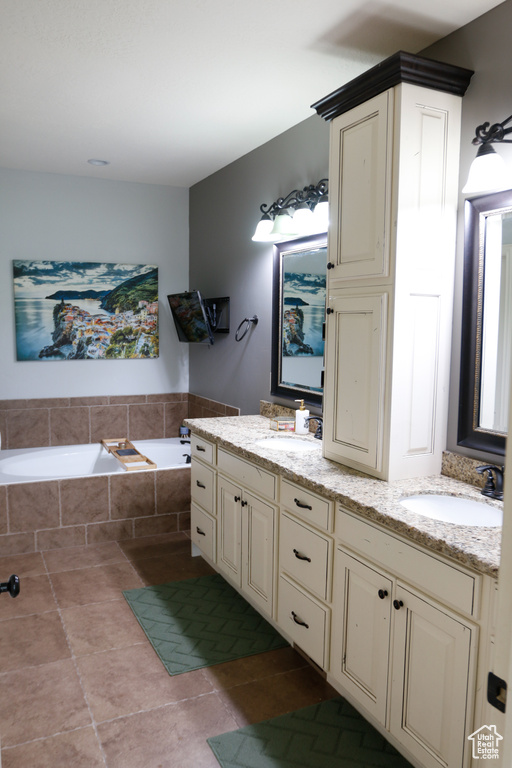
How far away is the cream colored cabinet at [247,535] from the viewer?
2580 millimetres

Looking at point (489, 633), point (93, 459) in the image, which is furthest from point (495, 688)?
point (93, 459)

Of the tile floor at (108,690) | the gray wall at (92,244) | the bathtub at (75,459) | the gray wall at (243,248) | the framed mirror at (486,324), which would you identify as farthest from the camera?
the gray wall at (92,244)

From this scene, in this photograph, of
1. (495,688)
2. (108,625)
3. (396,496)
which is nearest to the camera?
(495,688)

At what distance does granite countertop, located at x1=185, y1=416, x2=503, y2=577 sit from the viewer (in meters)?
1.56

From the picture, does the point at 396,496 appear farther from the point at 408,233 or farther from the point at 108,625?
the point at 108,625

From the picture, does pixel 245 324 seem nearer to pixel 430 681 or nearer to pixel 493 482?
pixel 493 482

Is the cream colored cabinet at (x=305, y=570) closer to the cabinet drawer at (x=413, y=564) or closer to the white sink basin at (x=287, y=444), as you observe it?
the cabinet drawer at (x=413, y=564)

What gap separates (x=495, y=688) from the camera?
787mm

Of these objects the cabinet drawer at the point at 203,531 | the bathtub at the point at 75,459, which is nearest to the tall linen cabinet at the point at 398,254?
the cabinet drawer at the point at 203,531

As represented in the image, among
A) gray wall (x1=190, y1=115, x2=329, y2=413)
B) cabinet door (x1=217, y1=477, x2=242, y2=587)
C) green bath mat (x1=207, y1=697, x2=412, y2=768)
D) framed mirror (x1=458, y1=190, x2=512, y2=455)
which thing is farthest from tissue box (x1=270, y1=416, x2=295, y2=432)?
Answer: green bath mat (x1=207, y1=697, x2=412, y2=768)

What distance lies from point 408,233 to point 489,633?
135 centimetres

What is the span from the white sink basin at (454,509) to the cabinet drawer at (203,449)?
50.9 inches

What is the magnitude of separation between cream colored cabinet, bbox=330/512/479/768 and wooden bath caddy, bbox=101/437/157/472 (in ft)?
6.91

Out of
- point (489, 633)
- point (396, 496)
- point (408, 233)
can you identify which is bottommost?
point (489, 633)
